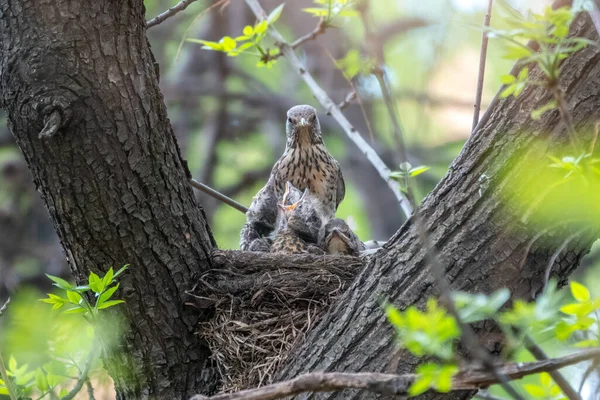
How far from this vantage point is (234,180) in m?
9.97

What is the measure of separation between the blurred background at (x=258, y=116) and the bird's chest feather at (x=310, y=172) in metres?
2.45

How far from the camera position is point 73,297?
10.3 ft

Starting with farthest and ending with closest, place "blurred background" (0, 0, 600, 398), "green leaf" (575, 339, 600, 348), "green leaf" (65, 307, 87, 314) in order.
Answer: "blurred background" (0, 0, 600, 398)
"green leaf" (65, 307, 87, 314)
"green leaf" (575, 339, 600, 348)

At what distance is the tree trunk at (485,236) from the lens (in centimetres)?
280

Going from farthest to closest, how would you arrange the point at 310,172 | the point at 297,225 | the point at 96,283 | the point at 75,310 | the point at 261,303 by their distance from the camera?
the point at 310,172 < the point at 297,225 < the point at 261,303 < the point at 75,310 < the point at 96,283

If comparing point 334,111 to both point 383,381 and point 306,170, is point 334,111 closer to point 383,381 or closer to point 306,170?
point 306,170

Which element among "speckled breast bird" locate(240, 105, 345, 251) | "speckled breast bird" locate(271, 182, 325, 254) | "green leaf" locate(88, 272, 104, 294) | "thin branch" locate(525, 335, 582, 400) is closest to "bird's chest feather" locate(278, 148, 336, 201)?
"speckled breast bird" locate(240, 105, 345, 251)

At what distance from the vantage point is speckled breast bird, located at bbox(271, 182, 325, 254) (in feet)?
16.4

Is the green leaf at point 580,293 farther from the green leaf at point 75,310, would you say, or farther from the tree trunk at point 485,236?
the green leaf at point 75,310

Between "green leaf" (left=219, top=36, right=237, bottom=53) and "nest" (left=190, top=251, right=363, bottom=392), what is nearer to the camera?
"nest" (left=190, top=251, right=363, bottom=392)

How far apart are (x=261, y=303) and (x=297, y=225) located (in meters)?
1.26

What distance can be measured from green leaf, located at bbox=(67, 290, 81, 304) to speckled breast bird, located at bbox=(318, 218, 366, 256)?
6.71ft

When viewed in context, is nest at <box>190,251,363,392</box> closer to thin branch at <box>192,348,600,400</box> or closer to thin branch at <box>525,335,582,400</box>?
thin branch at <box>192,348,600,400</box>

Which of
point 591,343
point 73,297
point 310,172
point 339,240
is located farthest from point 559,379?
point 310,172
